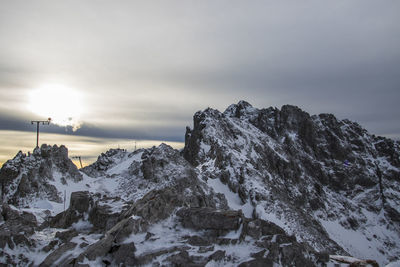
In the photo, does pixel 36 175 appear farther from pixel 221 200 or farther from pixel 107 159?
pixel 107 159

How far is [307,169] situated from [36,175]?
381 ft

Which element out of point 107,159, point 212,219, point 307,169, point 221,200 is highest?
point 212,219

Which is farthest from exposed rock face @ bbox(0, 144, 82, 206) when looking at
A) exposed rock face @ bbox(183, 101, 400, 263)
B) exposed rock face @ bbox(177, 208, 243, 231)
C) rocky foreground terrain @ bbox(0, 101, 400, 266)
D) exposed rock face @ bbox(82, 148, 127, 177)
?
exposed rock face @ bbox(177, 208, 243, 231)

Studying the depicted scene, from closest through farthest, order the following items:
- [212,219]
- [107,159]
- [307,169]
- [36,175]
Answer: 1. [212,219]
2. [36,175]
3. [107,159]
4. [307,169]

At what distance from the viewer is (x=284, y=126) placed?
528 ft

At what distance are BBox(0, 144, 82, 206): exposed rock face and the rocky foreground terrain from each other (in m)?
0.22

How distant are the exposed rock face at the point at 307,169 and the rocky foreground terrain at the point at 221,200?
0.53 meters

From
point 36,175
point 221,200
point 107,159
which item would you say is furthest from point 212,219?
point 107,159

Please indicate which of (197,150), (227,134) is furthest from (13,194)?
(227,134)

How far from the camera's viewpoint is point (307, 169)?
488ft

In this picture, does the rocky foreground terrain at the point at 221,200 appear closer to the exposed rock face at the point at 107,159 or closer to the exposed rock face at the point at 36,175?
the exposed rock face at the point at 36,175

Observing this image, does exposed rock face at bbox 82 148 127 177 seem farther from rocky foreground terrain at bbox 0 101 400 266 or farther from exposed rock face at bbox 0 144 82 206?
exposed rock face at bbox 0 144 82 206

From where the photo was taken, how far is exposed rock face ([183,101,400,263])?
305 feet

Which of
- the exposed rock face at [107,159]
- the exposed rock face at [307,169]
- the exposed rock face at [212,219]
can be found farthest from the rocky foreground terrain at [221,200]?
the exposed rock face at [307,169]
